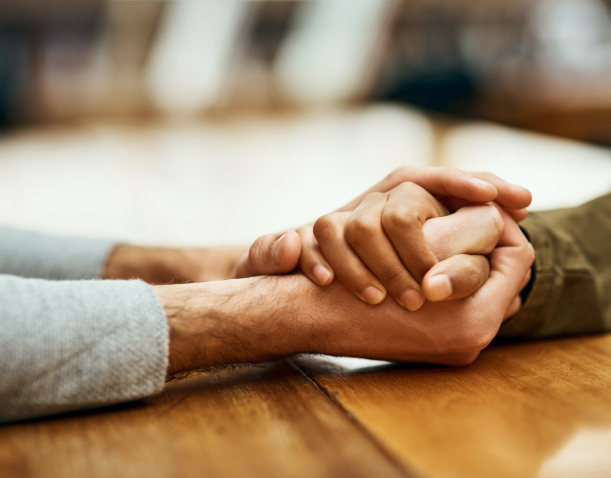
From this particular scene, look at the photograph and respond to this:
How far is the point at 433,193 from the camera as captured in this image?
63cm

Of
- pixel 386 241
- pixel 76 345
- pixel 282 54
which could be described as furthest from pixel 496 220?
pixel 282 54

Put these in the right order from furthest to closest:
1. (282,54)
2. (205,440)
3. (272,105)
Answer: (282,54)
(272,105)
(205,440)

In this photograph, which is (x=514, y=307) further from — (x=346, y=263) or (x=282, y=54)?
(x=282, y=54)

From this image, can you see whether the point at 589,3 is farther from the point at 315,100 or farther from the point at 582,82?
the point at 315,100

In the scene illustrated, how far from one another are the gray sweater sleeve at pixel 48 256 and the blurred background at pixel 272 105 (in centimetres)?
77

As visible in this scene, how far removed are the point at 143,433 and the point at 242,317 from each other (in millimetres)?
136

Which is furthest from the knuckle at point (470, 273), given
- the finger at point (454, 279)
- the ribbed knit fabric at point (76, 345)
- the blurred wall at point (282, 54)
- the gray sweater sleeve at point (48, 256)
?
the blurred wall at point (282, 54)

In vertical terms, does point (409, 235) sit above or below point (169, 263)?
above

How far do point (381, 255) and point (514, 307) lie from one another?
0.66ft

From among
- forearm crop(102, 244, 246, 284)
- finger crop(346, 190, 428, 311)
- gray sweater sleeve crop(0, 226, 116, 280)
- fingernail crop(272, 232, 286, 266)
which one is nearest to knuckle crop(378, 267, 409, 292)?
finger crop(346, 190, 428, 311)

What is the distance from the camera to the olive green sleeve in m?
0.66

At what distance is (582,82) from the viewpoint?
4.40m

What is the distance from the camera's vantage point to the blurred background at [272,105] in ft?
7.01

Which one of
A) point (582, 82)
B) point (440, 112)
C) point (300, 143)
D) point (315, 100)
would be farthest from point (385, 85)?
point (300, 143)
